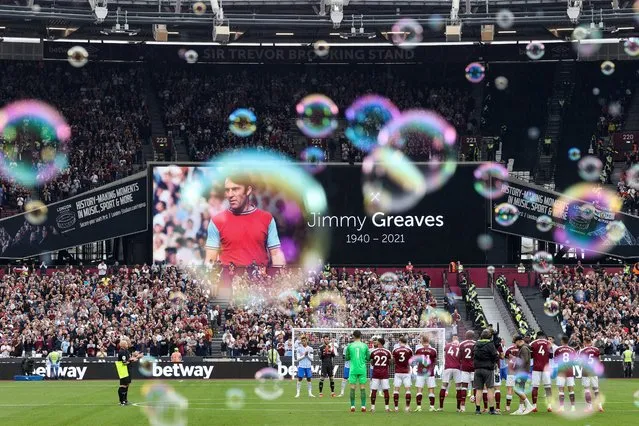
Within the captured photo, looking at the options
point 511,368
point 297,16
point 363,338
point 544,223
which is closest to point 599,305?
point 544,223

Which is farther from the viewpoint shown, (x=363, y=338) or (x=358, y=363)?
(x=363, y=338)

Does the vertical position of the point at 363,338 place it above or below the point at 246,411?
above

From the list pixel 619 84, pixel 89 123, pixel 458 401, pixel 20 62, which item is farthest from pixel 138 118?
pixel 458 401

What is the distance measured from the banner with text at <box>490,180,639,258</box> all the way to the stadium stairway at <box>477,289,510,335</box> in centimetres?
477

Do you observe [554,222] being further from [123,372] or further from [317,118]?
[123,372]

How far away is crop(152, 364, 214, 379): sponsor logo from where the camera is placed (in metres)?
53.7

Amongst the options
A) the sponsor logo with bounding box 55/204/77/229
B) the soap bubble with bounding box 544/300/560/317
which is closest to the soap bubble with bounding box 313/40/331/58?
the sponsor logo with bounding box 55/204/77/229

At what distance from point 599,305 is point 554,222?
29.7 feet

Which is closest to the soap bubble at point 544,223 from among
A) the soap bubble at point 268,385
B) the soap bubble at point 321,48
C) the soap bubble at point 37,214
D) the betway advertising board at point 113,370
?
the soap bubble at point 321,48

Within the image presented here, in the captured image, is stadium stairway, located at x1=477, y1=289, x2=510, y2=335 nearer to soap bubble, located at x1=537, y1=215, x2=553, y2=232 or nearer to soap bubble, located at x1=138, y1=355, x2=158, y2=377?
soap bubble, located at x1=537, y1=215, x2=553, y2=232

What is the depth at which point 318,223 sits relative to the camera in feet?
221

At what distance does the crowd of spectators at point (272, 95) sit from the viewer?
73.2 meters

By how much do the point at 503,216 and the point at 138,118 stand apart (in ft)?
79.3

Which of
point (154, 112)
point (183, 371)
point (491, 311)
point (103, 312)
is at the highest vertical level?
point (154, 112)
